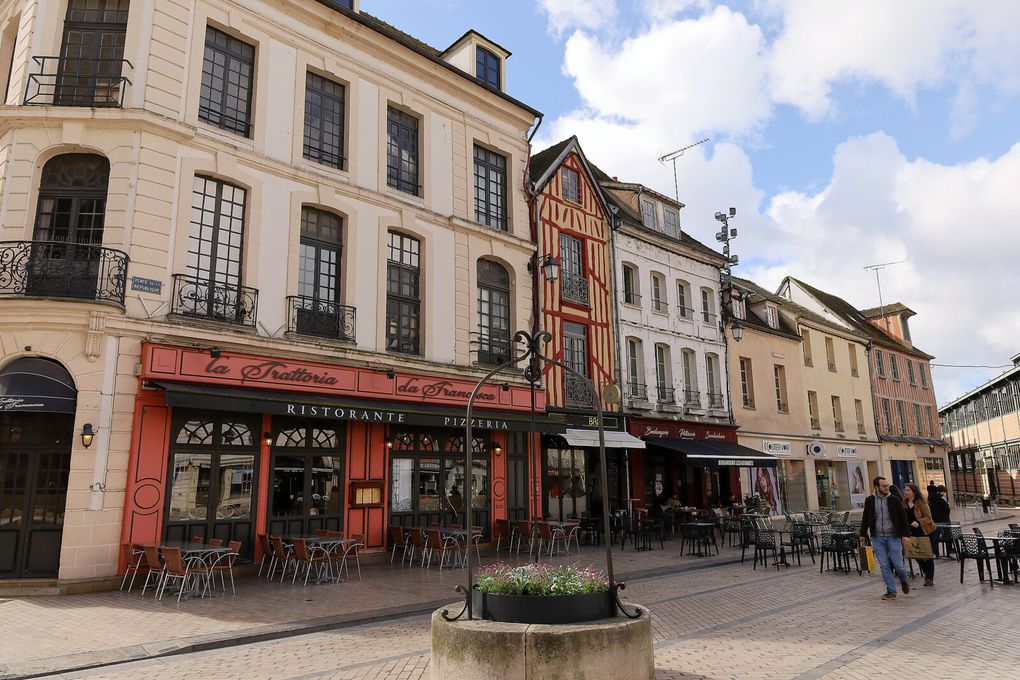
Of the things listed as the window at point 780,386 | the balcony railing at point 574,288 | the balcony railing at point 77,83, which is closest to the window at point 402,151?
the balcony railing at point 574,288

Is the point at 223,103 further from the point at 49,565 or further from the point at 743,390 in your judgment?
the point at 743,390

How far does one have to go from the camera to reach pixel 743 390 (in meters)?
23.1

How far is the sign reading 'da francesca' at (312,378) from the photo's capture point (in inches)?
401

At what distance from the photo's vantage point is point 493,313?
1588 cm

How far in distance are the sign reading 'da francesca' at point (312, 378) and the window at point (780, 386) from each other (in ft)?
42.9

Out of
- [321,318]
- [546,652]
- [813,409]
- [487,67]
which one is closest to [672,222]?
[487,67]

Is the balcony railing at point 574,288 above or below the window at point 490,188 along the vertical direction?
below

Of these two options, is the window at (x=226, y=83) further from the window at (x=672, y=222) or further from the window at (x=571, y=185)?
the window at (x=672, y=222)

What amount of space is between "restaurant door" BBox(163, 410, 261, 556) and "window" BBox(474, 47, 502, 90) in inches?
410

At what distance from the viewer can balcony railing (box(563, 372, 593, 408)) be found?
666 inches

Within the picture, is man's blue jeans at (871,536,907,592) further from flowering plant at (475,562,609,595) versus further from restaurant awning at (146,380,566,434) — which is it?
restaurant awning at (146,380,566,434)

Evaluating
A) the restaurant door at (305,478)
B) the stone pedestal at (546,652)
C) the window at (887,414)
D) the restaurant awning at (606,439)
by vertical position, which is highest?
the window at (887,414)

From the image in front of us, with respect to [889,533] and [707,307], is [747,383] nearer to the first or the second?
[707,307]

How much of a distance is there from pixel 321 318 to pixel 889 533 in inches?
386
